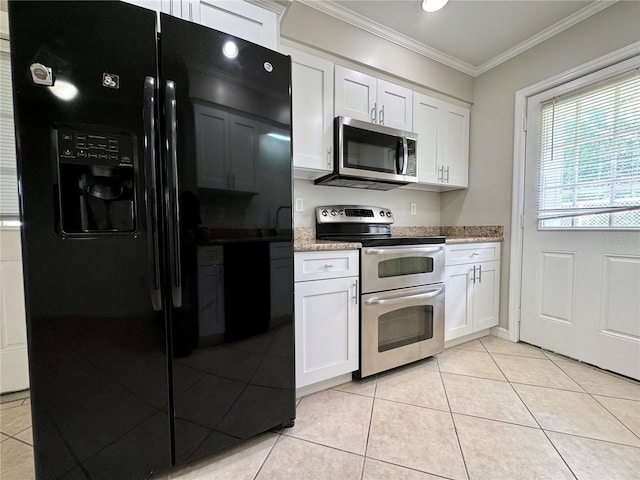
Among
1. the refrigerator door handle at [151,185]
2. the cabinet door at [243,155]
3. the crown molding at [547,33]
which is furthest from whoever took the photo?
the crown molding at [547,33]

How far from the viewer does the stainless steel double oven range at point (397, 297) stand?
5.46 feet

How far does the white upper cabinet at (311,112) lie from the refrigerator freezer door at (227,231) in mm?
546

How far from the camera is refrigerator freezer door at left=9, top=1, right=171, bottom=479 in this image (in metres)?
0.82

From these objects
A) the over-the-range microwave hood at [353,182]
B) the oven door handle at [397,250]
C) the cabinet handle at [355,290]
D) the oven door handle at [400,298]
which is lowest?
the oven door handle at [400,298]

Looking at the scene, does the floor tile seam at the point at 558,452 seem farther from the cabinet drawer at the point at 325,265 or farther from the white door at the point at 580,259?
the cabinet drawer at the point at 325,265

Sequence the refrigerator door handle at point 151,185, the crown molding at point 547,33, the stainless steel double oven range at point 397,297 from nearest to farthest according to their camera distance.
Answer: the refrigerator door handle at point 151,185, the stainless steel double oven range at point 397,297, the crown molding at point 547,33

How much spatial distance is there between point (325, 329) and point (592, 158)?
218cm

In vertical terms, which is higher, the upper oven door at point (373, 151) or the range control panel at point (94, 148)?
the upper oven door at point (373, 151)

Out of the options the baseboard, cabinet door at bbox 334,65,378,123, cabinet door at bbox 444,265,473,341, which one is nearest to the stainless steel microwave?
cabinet door at bbox 334,65,378,123

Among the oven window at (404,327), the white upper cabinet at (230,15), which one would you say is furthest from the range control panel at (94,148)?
the oven window at (404,327)

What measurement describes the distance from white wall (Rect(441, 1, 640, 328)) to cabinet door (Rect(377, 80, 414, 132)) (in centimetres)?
82

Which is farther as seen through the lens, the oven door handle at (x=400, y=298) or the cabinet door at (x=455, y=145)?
the cabinet door at (x=455, y=145)

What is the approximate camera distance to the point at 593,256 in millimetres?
1866

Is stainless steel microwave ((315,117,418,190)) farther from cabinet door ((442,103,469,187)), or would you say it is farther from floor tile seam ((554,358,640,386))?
floor tile seam ((554,358,640,386))
